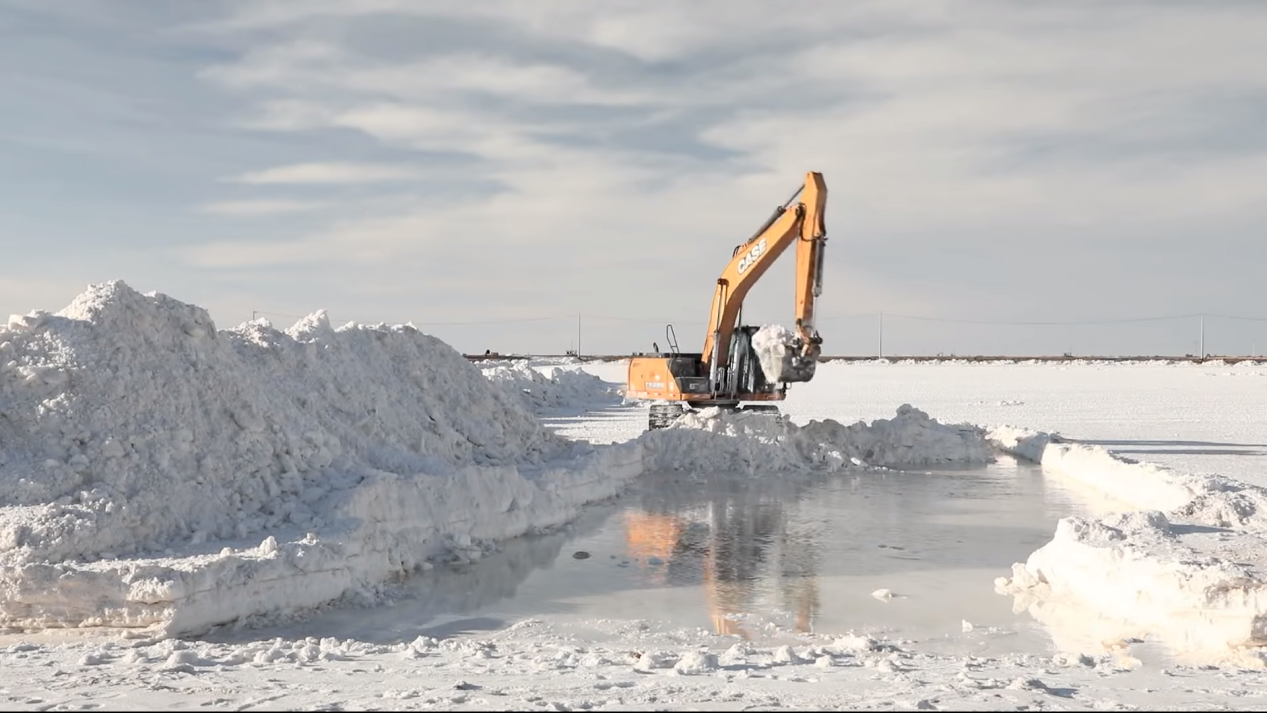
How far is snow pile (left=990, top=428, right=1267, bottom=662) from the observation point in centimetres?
607

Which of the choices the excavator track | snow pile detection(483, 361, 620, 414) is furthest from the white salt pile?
snow pile detection(483, 361, 620, 414)

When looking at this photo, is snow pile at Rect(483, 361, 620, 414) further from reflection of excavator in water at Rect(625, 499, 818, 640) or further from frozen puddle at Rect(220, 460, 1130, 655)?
reflection of excavator in water at Rect(625, 499, 818, 640)

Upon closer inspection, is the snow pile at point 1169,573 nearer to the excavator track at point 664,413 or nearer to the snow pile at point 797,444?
the snow pile at point 797,444

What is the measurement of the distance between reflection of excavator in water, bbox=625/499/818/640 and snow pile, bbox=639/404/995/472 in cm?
291

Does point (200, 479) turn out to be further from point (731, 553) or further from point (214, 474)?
point (731, 553)

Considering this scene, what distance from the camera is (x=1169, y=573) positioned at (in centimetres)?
650

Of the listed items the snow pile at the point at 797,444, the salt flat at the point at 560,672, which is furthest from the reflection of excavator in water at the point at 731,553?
the snow pile at the point at 797,444

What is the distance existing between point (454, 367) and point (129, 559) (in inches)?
265

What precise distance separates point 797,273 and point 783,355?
4.26ft

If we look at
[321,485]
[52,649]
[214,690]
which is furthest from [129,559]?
[214,690]

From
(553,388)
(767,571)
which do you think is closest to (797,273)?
(767,571)

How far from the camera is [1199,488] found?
10461 millimetres

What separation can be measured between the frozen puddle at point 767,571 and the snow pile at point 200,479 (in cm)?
51

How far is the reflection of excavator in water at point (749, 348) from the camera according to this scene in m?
14.8
